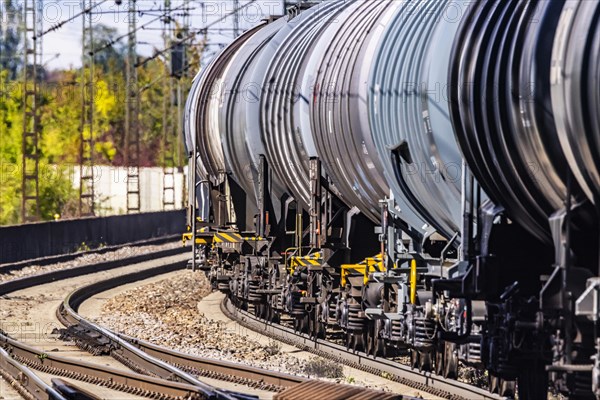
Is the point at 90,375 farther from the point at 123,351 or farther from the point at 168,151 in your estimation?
the point at 168,151

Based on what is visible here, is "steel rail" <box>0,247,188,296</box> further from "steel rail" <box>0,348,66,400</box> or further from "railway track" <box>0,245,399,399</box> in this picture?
"steel rail" <box>0,348,66,400</box>

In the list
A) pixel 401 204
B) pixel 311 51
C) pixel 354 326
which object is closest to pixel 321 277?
pixel 354 326

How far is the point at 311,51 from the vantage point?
16.4m

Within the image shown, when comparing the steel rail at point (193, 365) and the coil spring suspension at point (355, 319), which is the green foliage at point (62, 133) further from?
the coil spring suspension at point (355, 319)

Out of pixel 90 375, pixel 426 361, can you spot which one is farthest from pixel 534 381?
pixel 90 375

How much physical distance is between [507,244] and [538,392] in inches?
48.9

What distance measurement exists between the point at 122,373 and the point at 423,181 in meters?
4.43

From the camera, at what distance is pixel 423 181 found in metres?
11.6

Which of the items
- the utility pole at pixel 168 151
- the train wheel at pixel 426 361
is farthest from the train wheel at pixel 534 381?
the utility pole at pixel 168 151

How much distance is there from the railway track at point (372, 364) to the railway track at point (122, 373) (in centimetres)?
162

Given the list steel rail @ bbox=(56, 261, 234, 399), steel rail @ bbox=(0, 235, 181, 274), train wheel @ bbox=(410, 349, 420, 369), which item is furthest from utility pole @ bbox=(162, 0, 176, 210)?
train wheel @ bbox=(410, 349, 420, 369)

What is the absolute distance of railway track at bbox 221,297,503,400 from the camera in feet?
43.0

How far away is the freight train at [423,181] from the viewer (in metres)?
8.17

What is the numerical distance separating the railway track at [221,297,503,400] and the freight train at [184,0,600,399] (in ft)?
0.60
